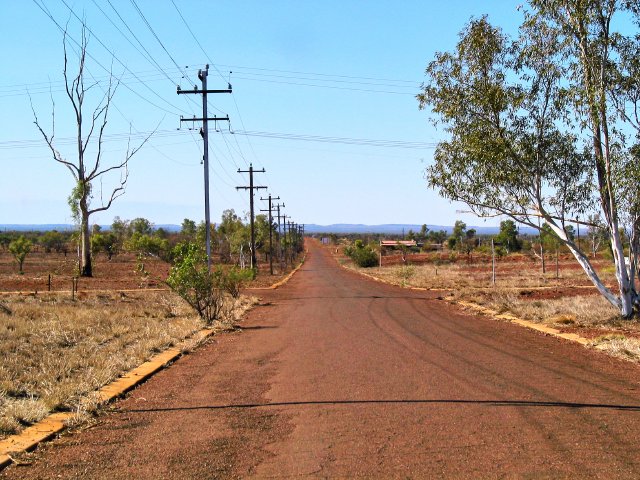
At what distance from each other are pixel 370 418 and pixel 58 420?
3278 millimetres

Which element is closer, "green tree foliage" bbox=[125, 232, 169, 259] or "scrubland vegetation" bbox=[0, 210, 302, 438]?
"scrubland vegetation" bbox=[0, 210, 302, 438]

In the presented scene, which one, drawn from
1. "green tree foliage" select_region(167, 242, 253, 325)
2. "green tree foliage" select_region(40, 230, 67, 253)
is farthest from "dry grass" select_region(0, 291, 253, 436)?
"green tree foliage" select_region(40, 230, 67, 253)

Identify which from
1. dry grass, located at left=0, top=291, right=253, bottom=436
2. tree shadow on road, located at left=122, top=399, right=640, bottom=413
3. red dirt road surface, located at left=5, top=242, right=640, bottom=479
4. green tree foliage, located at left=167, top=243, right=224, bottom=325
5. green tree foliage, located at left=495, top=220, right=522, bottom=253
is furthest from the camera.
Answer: green tree foliage, located at left=495, top=220, right=522, bottom=253

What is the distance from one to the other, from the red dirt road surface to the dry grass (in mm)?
673

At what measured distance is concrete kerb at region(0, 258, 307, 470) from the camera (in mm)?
6051

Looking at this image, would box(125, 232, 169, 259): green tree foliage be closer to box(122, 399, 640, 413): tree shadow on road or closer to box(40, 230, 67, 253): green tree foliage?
box(122, 399, 640, 413): tree shadow on road

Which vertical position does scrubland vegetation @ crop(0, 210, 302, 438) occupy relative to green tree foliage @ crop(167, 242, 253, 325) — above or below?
below

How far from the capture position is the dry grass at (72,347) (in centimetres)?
785

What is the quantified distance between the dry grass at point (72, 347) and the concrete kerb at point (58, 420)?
0.44ft

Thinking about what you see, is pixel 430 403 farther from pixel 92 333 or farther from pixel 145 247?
pixel 145 247

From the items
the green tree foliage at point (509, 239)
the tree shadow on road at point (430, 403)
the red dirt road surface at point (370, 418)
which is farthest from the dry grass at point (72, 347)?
the green tree foliage at point (509, 239)

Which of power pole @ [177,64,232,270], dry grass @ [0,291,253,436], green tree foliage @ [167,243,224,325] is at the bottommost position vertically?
dry grass @ [0,291,253,436]

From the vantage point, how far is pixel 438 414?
715 cm

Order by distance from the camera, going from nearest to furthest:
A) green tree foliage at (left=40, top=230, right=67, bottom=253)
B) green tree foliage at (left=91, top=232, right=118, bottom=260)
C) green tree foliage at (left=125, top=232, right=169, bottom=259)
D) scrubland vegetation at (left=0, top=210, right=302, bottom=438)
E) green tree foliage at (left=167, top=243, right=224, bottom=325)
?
1. scrubland vegetation at (left=0, top=210, right=302, bottom=438)
2. green tree foliage at (left=167, top=243, right=224, bottom=325)
3. green tree foliage at (left=125, top=232, right=169, bottom=259)
4. green tree foliage at (left=91, top=232, right=118, bottom=260)
5. green tree foliage at (left=40, top=230, right=67, bottom=253)
